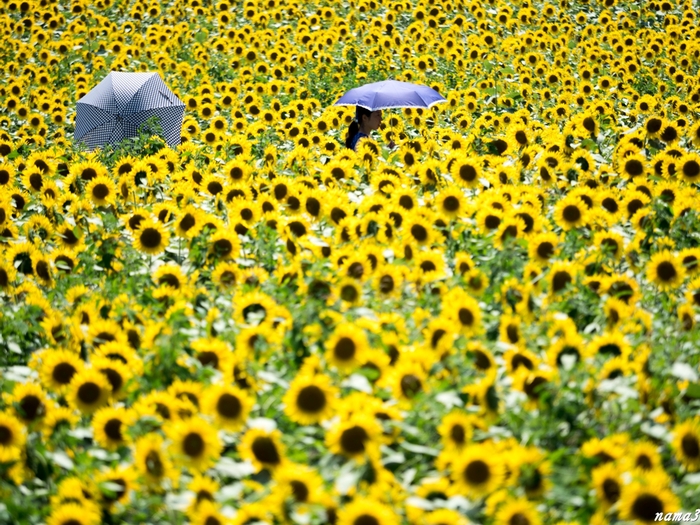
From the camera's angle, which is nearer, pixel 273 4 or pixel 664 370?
pixel 664 370

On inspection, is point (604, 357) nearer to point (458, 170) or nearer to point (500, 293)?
point (500, 293)

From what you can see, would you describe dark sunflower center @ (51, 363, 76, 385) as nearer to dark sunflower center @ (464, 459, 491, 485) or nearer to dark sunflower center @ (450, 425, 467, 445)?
dark sunflower center @ (450, 425, 467, 445)

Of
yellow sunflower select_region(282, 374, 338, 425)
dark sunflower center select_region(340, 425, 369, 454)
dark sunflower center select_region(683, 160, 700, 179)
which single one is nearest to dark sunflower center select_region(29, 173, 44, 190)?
yellow sunflower select_region(282, 374, 338, 425)

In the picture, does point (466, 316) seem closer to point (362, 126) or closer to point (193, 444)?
point (193, 444)

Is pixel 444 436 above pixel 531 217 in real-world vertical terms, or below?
below

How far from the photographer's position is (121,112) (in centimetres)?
827

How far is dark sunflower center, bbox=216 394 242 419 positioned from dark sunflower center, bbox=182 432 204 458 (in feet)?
0.53

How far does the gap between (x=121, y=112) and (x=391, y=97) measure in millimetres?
2932

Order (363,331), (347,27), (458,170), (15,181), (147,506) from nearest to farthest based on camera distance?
(147,506) → (363,331) → (458,170) → (15,181) → (347,27)

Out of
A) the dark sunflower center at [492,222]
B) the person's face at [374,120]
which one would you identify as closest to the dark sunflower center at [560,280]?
the dark sunflower center at [492,222]

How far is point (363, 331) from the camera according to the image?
357cm

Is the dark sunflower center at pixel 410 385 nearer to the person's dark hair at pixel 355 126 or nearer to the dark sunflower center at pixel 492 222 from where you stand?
the dark sunflower center at pixel 492 222

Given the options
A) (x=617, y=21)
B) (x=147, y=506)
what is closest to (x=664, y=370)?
(x=147, y=506)

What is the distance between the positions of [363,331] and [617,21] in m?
13.2
